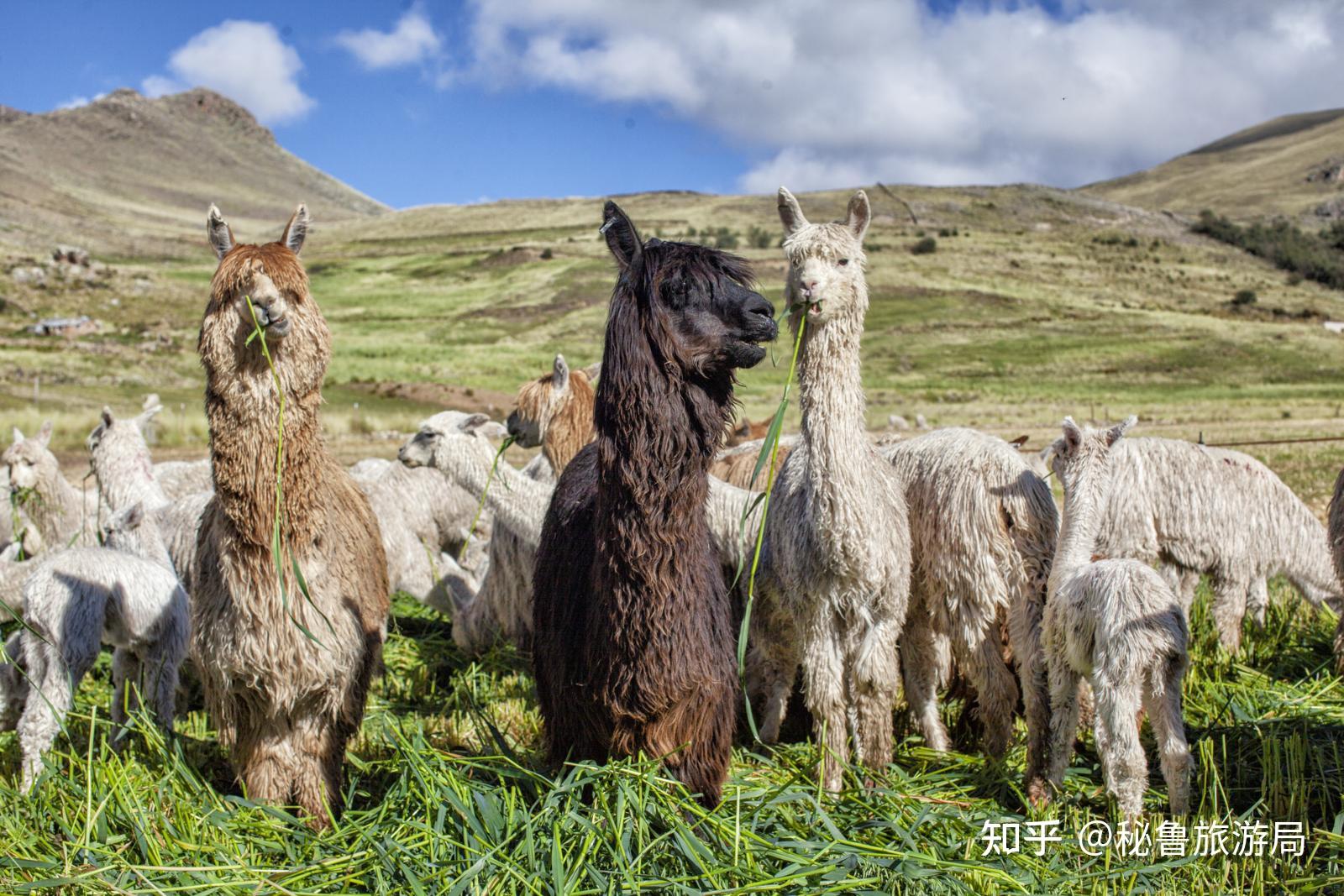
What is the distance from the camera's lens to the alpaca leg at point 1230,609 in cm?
642

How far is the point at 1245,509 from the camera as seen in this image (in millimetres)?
6996

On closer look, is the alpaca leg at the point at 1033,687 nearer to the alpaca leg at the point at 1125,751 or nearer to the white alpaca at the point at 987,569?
the white alpaca at the point at 987,569

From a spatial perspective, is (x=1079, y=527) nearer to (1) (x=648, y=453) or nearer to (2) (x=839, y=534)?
(2) (x=839, y=534)

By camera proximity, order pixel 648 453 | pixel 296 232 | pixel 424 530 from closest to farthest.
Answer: pixel 648 453 → pixel 296 232 → pixel 424 530

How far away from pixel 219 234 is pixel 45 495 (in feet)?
17.4

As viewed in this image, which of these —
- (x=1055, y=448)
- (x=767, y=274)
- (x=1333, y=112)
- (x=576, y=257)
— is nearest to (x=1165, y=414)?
(x=1055, y=448)

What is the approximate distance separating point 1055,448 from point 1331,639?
2.98 m

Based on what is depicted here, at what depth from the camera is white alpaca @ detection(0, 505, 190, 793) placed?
5.00 m

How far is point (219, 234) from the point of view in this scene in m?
4.23

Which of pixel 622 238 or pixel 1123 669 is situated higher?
pixel 622 238

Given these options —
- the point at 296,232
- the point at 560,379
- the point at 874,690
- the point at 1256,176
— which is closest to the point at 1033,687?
the point at 874,690

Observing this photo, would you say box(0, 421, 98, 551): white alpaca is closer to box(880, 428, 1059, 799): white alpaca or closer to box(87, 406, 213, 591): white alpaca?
box(87, 406, 213, 591): white alpaca

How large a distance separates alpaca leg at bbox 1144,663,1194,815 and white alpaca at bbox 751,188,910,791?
1.15 metres

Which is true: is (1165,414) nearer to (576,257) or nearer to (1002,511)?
(1002,511)
